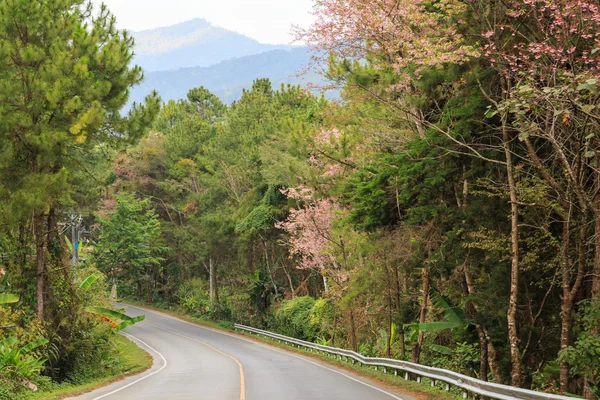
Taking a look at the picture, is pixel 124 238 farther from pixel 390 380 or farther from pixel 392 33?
pixel 392 33

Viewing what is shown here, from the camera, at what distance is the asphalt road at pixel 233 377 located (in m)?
15.6

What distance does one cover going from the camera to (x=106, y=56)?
1930 centimetres

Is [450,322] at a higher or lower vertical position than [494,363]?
higher

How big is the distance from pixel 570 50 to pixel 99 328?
19.2 meters

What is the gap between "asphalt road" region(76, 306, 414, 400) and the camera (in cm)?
1562

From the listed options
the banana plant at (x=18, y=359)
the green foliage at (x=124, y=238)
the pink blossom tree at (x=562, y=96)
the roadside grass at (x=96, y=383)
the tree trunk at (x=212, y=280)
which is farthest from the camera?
the green foliage at (x=124, y=238)

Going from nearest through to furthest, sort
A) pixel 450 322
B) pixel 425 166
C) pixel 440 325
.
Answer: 1. pixel 425 166
2. pixel 440 325
3. pixel 450 322

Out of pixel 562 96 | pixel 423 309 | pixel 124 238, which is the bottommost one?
pixel 124 238

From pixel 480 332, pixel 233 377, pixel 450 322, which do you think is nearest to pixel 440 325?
pixel 450 322

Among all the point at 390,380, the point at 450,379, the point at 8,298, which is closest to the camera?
the point at 450,379

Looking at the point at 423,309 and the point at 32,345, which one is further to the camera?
the point at 423,309

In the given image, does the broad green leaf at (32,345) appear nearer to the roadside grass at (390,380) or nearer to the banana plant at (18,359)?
the banana plant at (18,359)

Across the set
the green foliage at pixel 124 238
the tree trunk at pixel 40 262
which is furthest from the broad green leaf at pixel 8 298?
the green foliage at pixel 124 238

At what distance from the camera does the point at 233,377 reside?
20.4 metres
